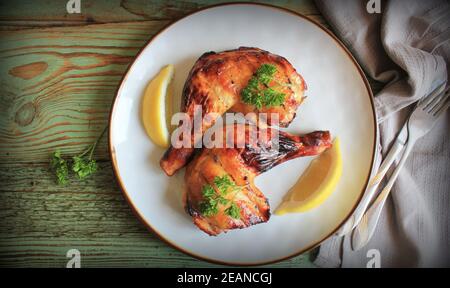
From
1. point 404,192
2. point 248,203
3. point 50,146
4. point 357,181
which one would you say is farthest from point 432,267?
point 50,146

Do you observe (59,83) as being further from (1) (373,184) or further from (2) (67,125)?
(1) (373,184)

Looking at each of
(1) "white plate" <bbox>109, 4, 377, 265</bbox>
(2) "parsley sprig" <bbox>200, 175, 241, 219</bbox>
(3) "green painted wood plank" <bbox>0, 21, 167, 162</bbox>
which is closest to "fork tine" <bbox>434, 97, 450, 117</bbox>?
(1) "white plate" <bbox>109, 4, 377, 265</bbox>

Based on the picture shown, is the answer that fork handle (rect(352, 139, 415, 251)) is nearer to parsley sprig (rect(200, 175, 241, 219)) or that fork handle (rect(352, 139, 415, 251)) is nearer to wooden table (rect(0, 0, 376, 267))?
wooden table (rect(0, 0, 376, 267))

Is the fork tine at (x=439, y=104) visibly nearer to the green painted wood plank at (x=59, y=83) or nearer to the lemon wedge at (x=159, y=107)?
the lemon wedge at (x=159, y=107)

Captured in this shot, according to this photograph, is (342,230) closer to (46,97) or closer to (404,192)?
(404,192)

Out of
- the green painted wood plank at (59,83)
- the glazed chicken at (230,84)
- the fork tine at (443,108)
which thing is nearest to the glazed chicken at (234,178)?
the glazed chicken at (230,84)

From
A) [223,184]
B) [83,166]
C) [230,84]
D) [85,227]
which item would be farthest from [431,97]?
[85,227]

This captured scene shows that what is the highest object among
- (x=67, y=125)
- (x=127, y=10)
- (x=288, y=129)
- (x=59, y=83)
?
(x=127, y=10)
